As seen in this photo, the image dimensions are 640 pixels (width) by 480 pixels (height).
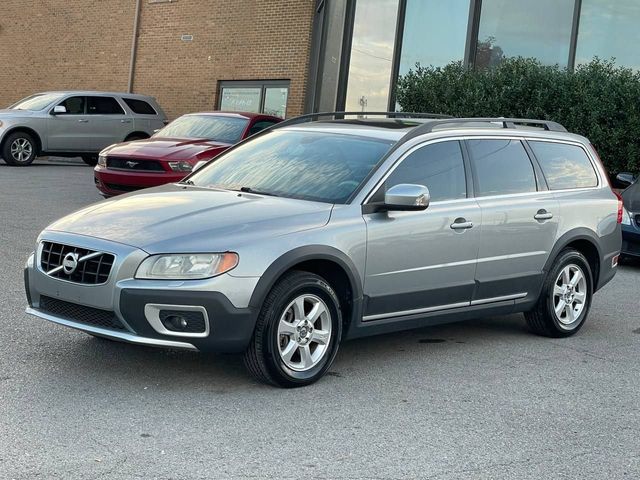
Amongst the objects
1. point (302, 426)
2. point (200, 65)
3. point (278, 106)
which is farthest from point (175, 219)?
point (200, 65)

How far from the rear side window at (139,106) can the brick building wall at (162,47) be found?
289cm

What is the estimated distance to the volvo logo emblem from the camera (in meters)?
5.53

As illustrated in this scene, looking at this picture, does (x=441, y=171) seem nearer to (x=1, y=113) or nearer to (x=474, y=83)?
(x=474, y=83)

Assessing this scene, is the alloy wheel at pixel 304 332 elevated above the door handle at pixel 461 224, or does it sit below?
below

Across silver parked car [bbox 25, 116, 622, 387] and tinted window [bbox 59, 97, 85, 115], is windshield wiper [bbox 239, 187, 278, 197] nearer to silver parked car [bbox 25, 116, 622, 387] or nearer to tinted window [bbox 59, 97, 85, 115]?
silver parked car [bbox 25, 116, 622, 387]

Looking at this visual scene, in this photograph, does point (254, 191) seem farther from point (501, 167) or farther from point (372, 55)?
point (372, 55)

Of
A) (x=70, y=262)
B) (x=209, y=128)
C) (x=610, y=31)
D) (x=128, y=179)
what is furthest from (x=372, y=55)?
(x=70, y=262)

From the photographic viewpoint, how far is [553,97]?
16.7 meters

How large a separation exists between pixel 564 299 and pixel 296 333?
9.44ft

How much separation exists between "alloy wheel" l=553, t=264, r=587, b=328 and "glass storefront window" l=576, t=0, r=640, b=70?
12.0 metres

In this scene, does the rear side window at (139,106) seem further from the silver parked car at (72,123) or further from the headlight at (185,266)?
the headlight at (185,266)

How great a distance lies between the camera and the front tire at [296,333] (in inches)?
217

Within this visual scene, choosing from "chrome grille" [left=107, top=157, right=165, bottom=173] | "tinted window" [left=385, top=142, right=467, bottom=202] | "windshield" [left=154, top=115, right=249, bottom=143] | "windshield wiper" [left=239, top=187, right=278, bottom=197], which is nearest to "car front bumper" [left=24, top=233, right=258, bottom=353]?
"windshield wiper" [left=239, top=187, right=278, bottom=197]

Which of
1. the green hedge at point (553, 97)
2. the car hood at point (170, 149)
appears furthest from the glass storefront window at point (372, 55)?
the car hood at point (170, 149)
